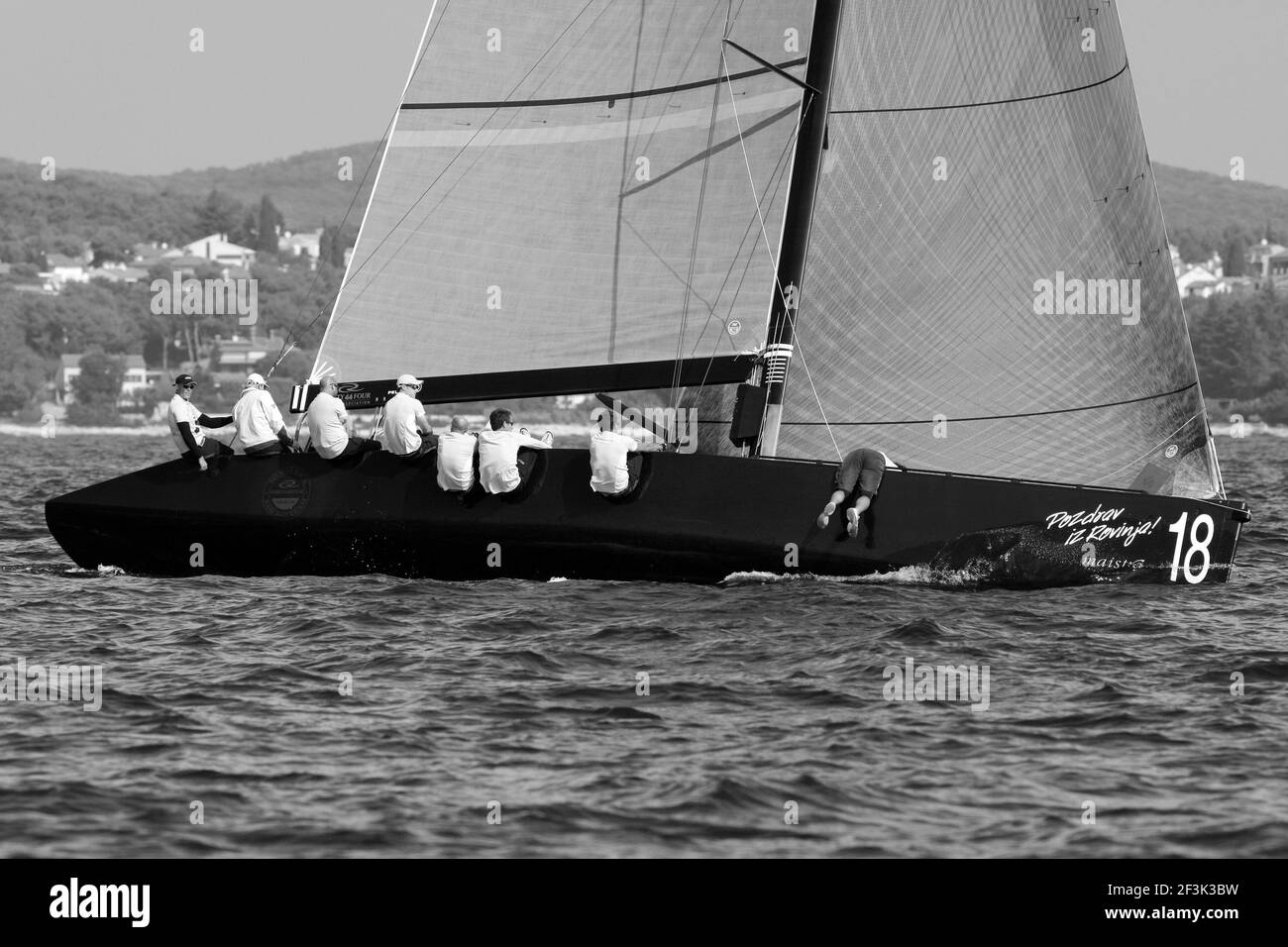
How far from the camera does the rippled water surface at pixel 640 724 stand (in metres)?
8.00

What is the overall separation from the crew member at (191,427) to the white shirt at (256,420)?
0.14 metres

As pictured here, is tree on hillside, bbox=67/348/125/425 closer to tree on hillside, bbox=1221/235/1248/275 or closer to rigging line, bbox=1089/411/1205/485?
rigging line, bbox=1089/411/1205/485

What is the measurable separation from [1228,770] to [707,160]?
8.30 m

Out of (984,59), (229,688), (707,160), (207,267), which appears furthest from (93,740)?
(207,267)

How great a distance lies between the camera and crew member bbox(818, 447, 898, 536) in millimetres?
13914

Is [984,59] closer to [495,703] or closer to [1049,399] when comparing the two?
[1049,399]

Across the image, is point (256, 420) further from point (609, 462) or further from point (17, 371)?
point (17, 371)

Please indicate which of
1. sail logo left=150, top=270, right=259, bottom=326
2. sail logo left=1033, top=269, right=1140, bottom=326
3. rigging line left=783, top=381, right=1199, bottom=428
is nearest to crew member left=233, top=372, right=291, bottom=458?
rigging line left=783, top=381, right=1199, bottom=428

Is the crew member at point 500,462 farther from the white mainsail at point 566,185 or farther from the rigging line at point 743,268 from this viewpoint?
the rigging line at point 743,268

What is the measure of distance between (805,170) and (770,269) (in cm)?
89

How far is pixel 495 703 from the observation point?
34.3 feet

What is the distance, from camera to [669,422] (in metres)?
17.9

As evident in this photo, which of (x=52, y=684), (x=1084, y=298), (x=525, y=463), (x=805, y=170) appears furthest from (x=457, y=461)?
(x=1084, y=298)
